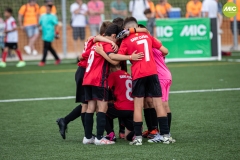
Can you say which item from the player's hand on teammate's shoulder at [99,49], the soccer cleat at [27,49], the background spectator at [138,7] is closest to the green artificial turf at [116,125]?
the player's hand on teammate's shoulder at [99,49]

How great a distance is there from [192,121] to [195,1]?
1301cm

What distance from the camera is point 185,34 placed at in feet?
59.8

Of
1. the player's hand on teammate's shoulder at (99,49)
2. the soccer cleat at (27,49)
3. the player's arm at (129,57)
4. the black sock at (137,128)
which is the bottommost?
the soccer cleat at (27,49)

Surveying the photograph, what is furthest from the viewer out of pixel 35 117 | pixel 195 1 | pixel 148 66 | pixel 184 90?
pixel 195 1

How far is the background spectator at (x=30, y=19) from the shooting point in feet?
70.4

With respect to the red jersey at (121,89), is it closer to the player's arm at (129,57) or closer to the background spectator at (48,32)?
the player's arm at (129,57)

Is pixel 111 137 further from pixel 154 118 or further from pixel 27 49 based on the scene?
pixel 27 49

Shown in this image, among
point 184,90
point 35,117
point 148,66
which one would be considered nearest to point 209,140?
point 148,66

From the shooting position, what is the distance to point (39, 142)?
7492mm

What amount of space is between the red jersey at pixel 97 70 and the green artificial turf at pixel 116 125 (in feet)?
2.59

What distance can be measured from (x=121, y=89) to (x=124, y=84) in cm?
8

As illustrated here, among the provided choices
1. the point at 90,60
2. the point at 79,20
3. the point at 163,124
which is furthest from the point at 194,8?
the point at 163,124

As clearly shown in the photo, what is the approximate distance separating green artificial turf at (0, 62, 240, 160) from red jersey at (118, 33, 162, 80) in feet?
2.91

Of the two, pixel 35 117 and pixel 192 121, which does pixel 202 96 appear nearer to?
pixel 192 121
